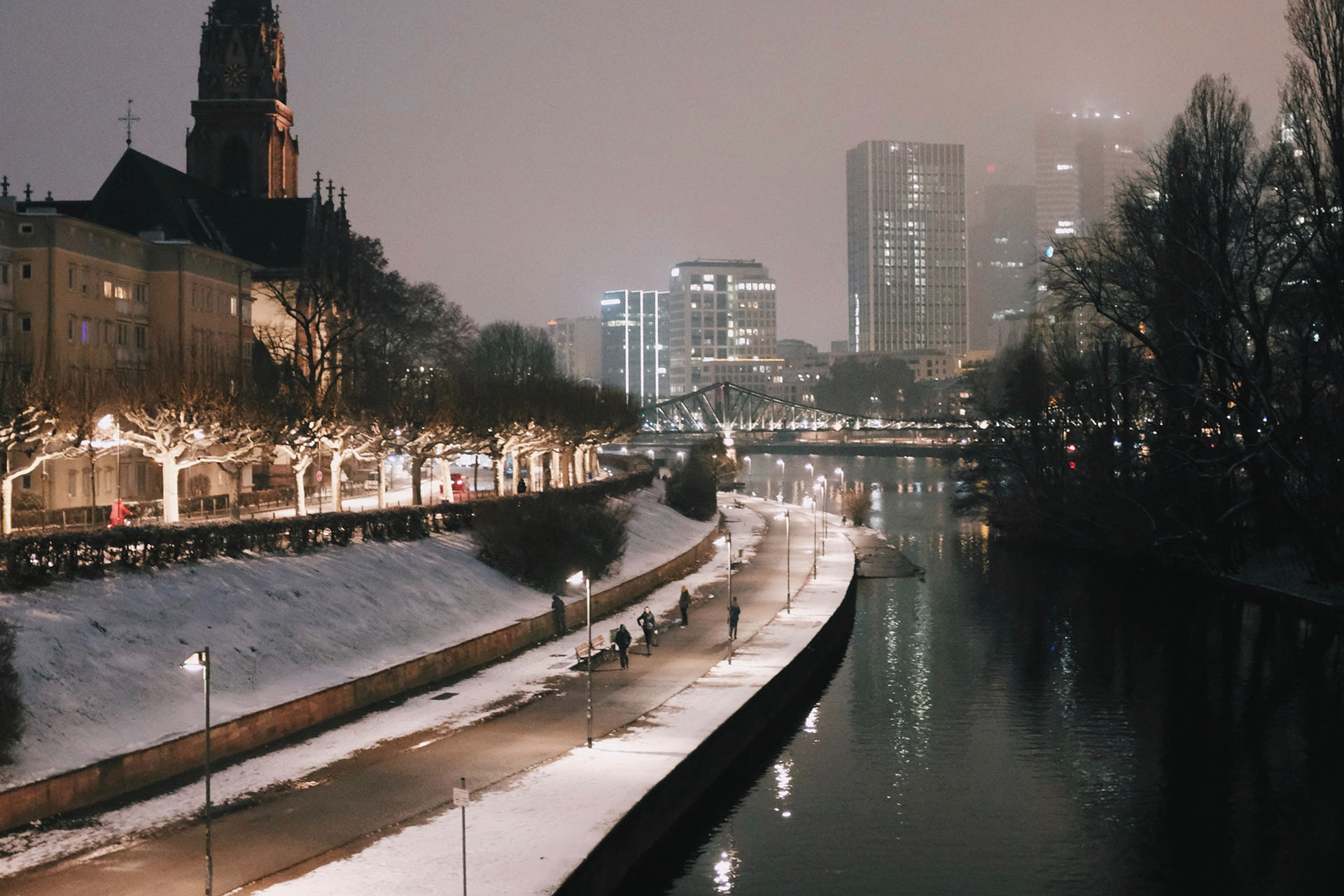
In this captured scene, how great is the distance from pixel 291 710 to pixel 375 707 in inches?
113

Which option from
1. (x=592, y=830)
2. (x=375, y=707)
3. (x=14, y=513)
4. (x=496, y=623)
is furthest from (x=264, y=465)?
(x=592, y=830)


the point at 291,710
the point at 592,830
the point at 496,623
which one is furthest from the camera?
the point at 496,623

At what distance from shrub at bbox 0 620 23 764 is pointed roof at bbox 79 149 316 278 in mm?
47157

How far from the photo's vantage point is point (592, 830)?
2042 centimetres

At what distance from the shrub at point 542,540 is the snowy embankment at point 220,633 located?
78.2 inches

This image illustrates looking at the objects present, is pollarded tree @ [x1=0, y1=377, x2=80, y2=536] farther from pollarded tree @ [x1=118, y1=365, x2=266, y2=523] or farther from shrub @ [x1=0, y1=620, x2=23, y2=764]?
shrub @ [x1=0, y1=620, x2=23, y2=764]

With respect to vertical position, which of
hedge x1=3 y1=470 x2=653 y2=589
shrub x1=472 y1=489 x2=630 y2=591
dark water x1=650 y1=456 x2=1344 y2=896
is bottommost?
dark water x1=650 y1=456 x2=1344 y2=896

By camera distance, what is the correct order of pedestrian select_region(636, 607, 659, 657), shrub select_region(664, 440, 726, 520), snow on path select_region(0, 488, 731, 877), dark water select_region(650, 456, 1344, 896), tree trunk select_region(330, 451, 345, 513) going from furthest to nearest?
shrub select_region(664, 440, 726, 520)
tree trunk select_region(330, 451, 345, 513)
pedestrian select_region(636, 607, 659, 657)
dark water select_region(650, 456, 1344, 896)
snow on path select_region(0, 488, 731, 877)

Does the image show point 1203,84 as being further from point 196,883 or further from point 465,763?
point 196,883

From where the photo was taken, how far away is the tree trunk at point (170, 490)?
39156 mm

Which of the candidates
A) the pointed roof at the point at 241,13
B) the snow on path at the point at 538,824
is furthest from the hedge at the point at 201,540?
the pointed roof at the point at 241,13

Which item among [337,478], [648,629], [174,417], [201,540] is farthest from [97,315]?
[648,629]

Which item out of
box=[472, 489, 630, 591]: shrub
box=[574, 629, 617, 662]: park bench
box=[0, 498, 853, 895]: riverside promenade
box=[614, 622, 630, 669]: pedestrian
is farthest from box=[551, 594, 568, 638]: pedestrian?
box=[614, 622, 630, 669]: pedestrian

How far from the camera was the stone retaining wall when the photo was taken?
2105 cm
